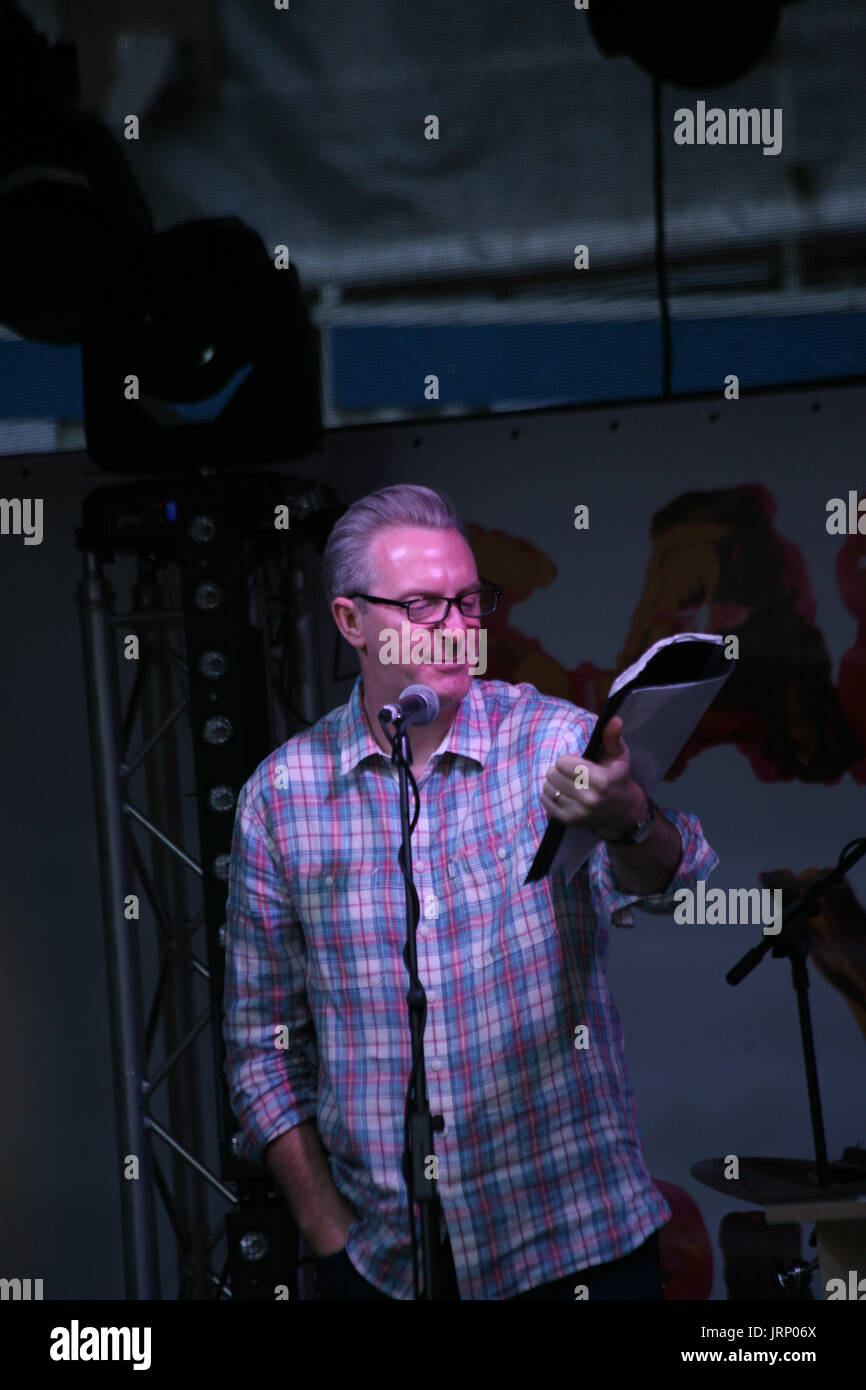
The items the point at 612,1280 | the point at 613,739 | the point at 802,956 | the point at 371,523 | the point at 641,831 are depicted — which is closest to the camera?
the point at 613,739

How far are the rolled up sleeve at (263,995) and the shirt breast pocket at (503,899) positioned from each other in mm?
305

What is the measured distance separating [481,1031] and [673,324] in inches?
61.5

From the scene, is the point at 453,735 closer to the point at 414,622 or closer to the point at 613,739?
the point at 414,622

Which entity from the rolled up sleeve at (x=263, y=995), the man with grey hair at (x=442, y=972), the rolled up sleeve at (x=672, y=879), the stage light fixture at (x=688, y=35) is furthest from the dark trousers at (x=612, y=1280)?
the stage light fixture at (x=688, y=35)

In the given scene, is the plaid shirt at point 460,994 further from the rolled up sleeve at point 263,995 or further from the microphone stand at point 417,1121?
the microphone stand at point 417,1121

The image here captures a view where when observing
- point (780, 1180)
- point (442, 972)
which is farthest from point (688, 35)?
point (780, 1180)

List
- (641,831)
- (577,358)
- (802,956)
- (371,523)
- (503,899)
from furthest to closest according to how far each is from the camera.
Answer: (577,358), (802,956), (371,523), (503,899), (641,831)

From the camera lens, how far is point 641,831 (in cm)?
173

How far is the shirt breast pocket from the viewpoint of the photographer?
1.96 meters

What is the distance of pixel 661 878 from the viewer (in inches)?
70.6

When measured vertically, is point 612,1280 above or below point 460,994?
below

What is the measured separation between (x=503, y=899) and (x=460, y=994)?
6.1 inches
